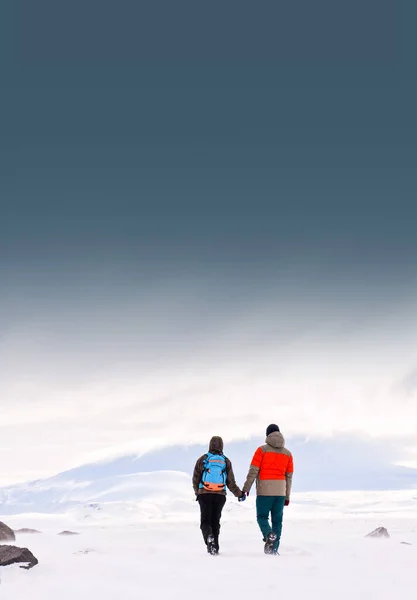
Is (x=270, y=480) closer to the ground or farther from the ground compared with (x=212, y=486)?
farther from the ground

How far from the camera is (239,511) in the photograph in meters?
37.1

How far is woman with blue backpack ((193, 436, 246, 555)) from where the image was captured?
14680 mm

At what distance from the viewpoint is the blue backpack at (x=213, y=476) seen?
14695mm

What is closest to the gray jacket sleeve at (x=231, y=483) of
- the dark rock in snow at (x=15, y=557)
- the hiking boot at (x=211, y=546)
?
the hiking boot at (x=211, y=546)

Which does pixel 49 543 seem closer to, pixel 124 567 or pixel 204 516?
pixel 204 516

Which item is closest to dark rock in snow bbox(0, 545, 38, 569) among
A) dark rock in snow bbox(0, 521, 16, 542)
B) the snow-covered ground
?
the snow-covered ground

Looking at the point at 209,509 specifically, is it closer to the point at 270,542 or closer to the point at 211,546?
the point at 211,546

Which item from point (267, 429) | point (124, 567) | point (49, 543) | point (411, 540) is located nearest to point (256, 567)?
point (124, 567)

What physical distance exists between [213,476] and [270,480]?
1142 millimetres

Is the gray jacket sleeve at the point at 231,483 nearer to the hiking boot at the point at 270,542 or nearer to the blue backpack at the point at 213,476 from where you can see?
the blue backpack at the point at 213,476

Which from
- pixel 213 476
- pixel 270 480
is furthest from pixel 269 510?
pixel 213 476

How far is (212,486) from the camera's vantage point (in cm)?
1469

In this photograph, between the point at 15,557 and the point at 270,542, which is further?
the point at 270,542

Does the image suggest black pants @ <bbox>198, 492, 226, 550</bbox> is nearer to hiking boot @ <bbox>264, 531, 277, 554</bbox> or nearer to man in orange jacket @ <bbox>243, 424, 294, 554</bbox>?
man in orange jacket @ <bbox>243, 424, 294, 554</bbox>
